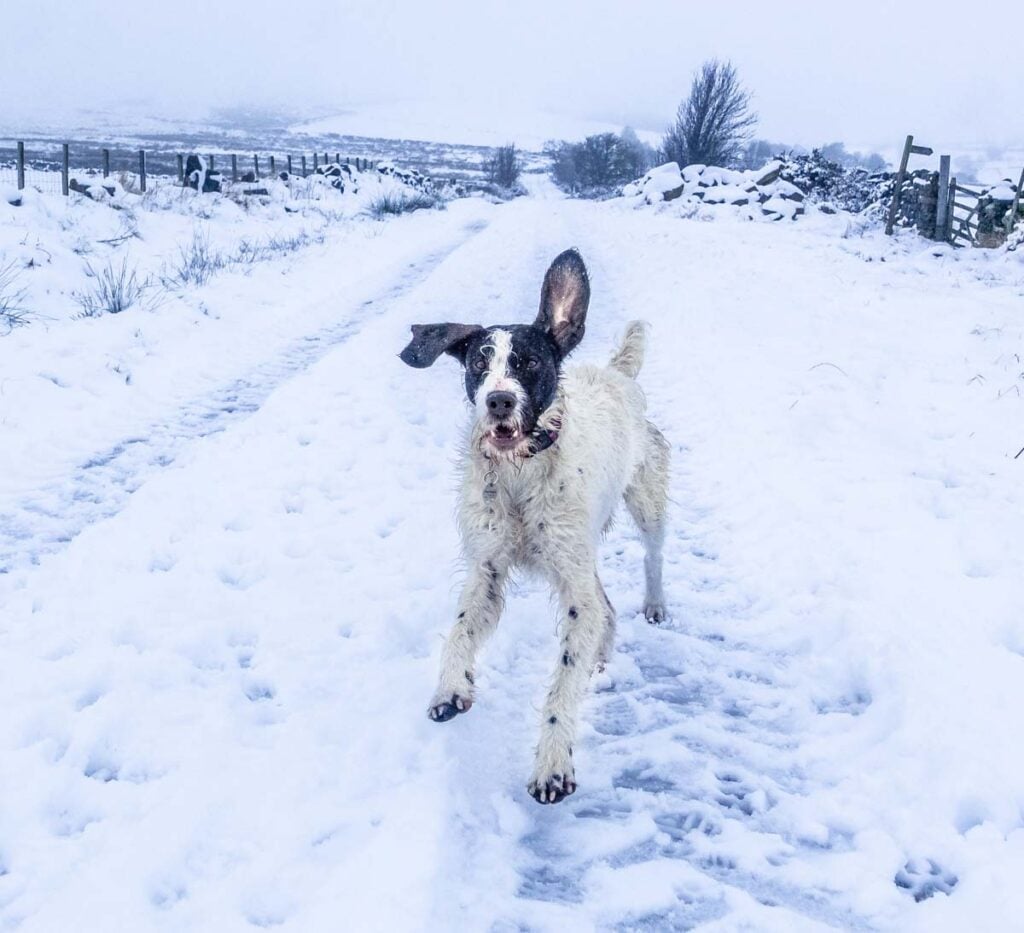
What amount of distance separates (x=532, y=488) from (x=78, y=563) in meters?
2.89

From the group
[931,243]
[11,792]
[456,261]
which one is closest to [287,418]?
[11,792]

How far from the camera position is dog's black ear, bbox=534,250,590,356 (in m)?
3.69

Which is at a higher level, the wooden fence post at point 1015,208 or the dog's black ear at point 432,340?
the wooden fence post at point 1015,208

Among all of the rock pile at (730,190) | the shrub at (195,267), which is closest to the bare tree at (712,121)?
the rock pile at (730,190)

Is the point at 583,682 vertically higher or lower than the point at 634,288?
lower

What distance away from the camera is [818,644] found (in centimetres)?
414

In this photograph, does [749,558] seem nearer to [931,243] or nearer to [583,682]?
[583,682]

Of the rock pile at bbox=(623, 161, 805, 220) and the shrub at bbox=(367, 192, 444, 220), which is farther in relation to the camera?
the shrub at bbox=(367, 192, 444, 220)

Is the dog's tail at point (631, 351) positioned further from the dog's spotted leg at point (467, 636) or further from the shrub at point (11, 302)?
the shrub at point (11, 302)

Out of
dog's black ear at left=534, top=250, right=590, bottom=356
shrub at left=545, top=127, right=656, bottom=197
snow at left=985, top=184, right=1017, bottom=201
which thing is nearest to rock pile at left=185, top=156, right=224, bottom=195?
snow at left=985, top=184, right=1017, bottom=201

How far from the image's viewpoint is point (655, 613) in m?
4.54

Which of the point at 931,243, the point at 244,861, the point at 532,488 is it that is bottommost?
the point at 244,861

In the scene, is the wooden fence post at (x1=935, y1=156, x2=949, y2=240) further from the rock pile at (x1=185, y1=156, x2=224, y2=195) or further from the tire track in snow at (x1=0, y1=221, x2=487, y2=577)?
the rock pile at (x1=185, y1=156, x2=224, y2=195)

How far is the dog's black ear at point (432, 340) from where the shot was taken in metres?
3.60
